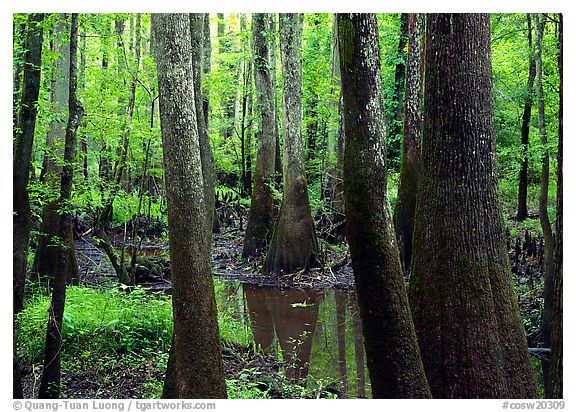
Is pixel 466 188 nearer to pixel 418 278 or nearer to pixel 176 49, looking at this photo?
pixel 418 278

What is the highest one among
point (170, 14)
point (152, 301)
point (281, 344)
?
point (170, 14)

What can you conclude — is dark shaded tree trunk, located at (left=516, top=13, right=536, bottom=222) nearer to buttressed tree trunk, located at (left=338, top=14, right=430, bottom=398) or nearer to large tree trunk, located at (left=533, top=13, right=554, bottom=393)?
large tree trunk, located at (left=533, top=13, right=554, bottom=393)

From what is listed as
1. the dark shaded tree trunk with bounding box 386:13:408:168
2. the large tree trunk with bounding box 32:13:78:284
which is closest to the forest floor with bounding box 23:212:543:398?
the large tree trunk with bounding box 32:13:78:284

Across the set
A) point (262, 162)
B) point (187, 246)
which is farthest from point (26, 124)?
point (262, 162)

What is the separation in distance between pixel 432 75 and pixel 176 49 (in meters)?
2.37

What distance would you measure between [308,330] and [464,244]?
4.29 m

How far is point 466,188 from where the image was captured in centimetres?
531

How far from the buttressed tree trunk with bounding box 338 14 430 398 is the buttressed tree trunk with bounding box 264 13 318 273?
25.2 feet

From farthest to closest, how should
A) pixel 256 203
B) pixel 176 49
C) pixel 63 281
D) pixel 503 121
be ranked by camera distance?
pixel 503 121
pixel 256 203
pixel 63 281
pixel 176 49

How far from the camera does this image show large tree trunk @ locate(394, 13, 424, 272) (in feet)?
37.7

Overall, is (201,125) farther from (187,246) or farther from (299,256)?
(299,256)

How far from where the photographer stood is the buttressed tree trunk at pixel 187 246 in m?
4.35

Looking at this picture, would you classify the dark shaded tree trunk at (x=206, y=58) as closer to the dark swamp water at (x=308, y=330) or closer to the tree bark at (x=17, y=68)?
the tree bark at (x=17, y=68)
